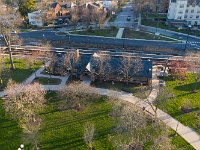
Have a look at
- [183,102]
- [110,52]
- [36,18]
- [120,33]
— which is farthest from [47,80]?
[36,18]

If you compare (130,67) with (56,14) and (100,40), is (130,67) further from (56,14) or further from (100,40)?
(56,14)

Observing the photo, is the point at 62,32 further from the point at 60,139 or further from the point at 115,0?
the point at 60,139

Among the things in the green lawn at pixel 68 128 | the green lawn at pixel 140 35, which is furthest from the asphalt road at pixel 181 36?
the green lawn at pixel 68 128

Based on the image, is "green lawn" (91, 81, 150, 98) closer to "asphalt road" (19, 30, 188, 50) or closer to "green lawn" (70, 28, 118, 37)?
"asphalt road" (19, 30, 188, 50)

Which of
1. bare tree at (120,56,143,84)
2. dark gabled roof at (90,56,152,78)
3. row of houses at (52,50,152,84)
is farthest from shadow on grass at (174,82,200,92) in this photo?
bare tree at (120,56,143,84)

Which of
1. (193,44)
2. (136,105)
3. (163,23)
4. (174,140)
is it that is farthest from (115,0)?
(174,140)

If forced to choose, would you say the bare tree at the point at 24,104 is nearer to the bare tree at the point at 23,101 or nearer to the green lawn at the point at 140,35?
the bare tree at the point at 23,101
